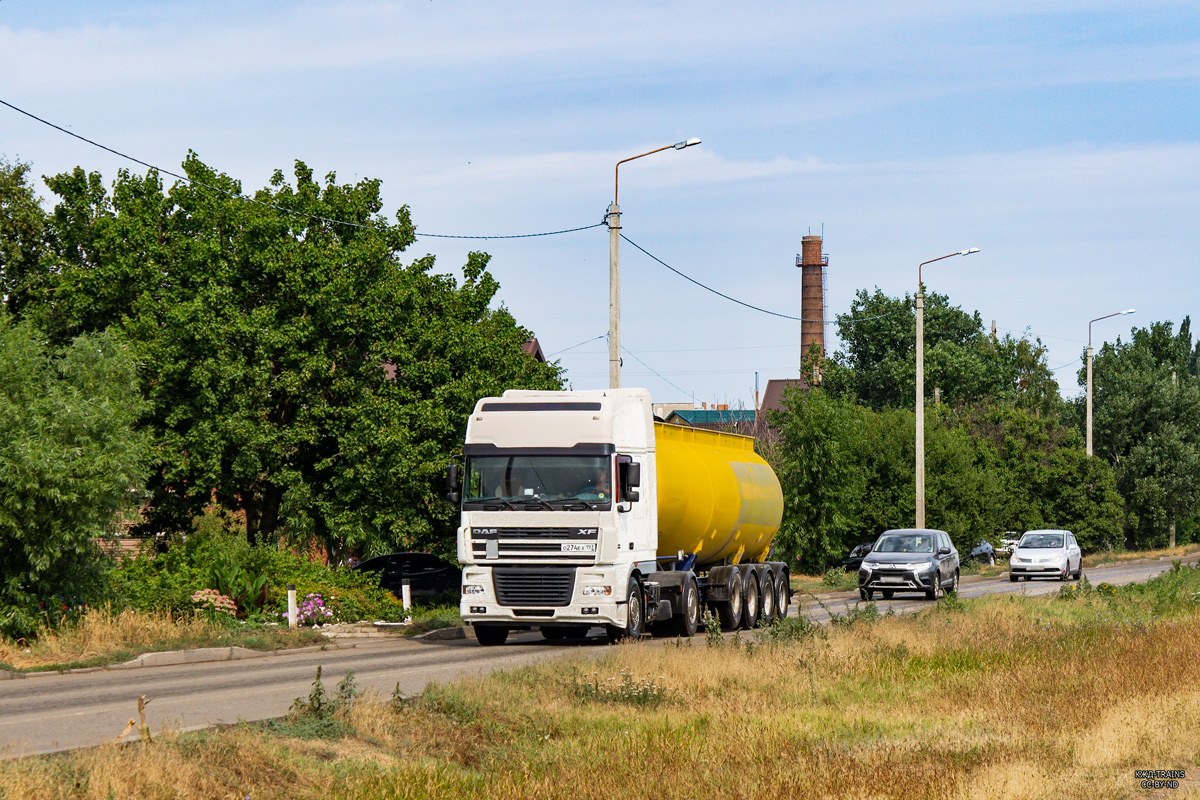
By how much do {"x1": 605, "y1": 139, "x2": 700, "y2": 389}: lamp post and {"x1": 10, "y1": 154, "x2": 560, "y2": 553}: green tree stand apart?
3.32 m

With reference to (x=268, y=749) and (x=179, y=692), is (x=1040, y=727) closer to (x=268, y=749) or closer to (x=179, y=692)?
(x=268, y=749)

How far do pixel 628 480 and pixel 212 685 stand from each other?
7016 millimetres

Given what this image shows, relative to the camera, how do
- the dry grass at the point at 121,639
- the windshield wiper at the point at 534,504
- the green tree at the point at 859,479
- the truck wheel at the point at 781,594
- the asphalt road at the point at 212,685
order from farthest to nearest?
1. the green tree at the point at 859,479
2. the truck wheel at the point at 781,594
3. the windshield wiper at the point at 534,504
4. the dry grass at the point at 121,639
5. the asphalt road at the point at 212,685

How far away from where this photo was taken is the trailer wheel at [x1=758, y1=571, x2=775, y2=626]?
26422 millimetres

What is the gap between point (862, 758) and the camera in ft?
31.8

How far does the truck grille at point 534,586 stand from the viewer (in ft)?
65.9

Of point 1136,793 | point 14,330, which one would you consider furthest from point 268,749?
point 14,330

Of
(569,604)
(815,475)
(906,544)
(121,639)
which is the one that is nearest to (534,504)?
(569,604)

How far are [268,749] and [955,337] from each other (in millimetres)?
82777

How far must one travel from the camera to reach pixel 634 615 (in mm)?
20875

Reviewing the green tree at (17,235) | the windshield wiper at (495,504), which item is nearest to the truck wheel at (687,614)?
the windshield wiper at (495,504)

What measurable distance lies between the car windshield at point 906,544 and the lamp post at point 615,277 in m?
11.3

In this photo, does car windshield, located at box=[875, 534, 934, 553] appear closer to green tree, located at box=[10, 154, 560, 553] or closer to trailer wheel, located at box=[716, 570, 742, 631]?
trailer wheel, located at box=[716, 570, 742, 631]

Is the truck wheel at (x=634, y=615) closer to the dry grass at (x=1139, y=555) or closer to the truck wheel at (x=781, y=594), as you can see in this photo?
the truck wheel at (x=781, y=594)
